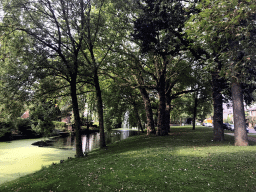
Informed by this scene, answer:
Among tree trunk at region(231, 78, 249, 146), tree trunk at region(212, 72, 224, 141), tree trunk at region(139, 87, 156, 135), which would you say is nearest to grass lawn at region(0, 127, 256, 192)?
tree trunk at region(231, 78, 249, 146)

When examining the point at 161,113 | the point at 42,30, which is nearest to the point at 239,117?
the point at 161,113

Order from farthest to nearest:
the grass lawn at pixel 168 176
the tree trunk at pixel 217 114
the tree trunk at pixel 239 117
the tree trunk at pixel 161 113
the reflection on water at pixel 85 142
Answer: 1. the reflection on water at pixel 85 142
2. the tree trunk at pixel 161 113
3. the tree trunk at pixel 217 114
4. the tree trunk at pixel 239 117
5. the grass lawn at pixel 168 176

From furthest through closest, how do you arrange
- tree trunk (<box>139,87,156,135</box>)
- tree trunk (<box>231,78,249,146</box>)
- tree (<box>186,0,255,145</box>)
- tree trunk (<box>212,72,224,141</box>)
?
tree trunk (<box>139,87,156,135</box>) < tree trunk (<box>212,72,224,141</box>) < tree trunk (<box>231,78,249,146</box>) < tree (<box>186,0,255,145</box>)

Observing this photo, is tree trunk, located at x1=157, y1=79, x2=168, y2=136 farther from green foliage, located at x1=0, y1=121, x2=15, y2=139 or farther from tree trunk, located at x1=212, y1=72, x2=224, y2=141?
green foliage, located at x1=0, y1=121, x2=15, y2=139

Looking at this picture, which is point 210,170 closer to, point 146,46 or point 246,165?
point 246,165

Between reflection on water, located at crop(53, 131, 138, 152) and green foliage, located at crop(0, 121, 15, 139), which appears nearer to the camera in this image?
green foliage, located at crop(0, 121, 15, 139)

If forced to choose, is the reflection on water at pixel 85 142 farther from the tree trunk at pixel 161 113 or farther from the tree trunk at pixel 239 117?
the tree trunk at pixel 239 117

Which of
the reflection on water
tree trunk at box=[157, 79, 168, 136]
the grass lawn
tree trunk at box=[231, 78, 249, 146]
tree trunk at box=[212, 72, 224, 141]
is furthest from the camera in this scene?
the reflection on water

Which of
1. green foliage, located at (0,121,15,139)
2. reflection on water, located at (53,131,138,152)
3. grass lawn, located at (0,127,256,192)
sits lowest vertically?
reflection on water, located at (53,131,138,152)

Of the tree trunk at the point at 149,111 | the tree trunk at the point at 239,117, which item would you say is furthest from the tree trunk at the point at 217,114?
the tree trunk at the point at 149,111

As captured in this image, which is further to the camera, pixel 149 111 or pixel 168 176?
pixel 149 111

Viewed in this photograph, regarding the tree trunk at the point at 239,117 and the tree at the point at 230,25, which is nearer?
the tree at the point at 230,25

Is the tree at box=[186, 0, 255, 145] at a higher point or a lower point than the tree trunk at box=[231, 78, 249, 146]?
higher

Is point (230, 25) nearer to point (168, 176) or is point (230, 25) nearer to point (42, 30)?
point (168, 176)
